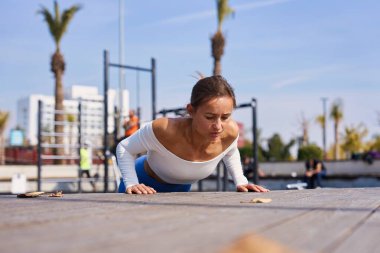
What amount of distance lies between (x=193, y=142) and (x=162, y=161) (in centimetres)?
32

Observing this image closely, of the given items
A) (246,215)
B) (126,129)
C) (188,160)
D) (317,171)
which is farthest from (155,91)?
(246,215)

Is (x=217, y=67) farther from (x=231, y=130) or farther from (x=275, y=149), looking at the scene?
(x=231, y=130)

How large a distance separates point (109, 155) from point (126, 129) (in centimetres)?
73

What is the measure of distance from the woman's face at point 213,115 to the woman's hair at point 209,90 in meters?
0.03

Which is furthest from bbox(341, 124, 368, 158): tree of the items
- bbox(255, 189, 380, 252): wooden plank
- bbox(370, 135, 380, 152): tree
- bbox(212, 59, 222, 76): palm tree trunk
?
bbox(255, 189, 380, 252): wooden plank

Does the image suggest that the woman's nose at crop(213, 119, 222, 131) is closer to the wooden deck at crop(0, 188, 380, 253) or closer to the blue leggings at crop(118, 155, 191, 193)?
the blue leggings at crop(118, 155, 191, 193)

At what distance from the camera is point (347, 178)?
16.5 m

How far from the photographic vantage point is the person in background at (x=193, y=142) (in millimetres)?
3330

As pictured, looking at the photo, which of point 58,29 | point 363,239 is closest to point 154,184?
point 363,239

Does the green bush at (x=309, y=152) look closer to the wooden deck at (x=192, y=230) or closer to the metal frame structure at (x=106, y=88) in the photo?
the metal frame structure at (x=106, y=88)

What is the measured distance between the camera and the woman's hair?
10.9 feet

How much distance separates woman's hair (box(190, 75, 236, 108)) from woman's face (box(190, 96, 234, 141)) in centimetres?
3

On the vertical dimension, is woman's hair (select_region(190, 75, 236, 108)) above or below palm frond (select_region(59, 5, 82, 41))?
below

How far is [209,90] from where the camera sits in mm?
3320
